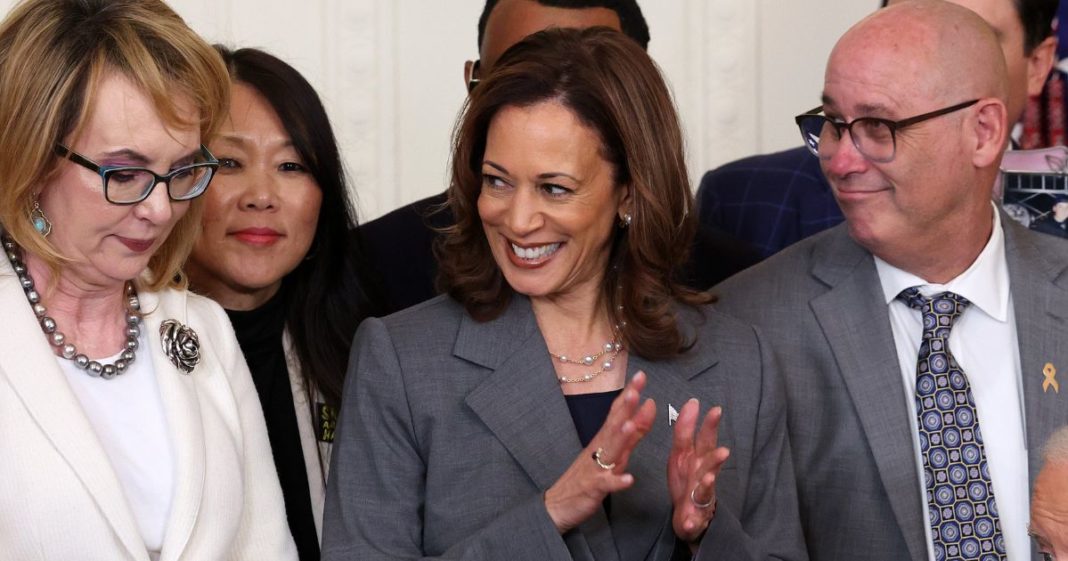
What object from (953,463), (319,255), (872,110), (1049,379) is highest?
(872,110)

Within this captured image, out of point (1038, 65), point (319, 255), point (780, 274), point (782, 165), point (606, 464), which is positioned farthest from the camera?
point (782, 165)

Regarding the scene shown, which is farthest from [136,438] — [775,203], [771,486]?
[775,203]

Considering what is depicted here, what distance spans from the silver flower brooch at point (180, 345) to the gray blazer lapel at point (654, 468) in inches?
29.4

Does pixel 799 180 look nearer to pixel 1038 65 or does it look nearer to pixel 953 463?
pixel 1038 65

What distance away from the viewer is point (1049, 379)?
2.99m

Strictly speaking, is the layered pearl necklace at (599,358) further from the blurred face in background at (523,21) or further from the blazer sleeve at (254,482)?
the blurred face in background at (523,21)

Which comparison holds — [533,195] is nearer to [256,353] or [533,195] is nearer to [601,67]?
[601,67]

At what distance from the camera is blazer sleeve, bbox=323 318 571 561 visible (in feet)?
8.34

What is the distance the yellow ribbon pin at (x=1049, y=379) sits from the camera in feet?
9.79

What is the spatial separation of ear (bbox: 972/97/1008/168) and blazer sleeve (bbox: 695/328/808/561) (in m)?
0.60

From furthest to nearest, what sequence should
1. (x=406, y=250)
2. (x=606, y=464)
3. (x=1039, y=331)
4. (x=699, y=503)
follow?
(x=406, y=250) → (x=1039, y=331) → (x=699, y=503) → (x=606, y=464)

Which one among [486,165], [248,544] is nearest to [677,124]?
[486,165]

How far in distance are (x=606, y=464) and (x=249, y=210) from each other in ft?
3.64

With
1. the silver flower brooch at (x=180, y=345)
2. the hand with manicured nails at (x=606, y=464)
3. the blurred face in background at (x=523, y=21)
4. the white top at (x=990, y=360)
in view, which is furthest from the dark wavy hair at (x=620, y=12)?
the hand with manicured nails at (x=606, y=464)
